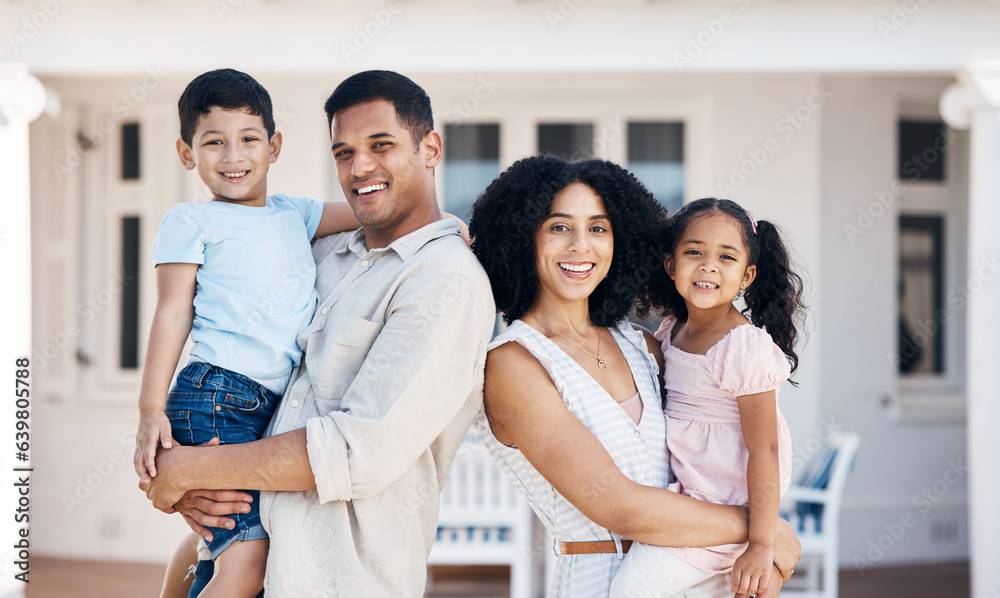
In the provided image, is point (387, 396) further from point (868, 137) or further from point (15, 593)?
point (868, 137)

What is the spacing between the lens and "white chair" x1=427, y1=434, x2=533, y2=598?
14.3ft

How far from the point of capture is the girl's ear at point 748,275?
1958 millimetres

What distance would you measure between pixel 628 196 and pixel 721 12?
2734 millimetres

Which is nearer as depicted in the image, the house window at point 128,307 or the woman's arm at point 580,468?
the woman's arm at point 580,468

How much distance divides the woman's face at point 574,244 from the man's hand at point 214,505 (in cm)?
75

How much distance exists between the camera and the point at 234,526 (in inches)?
62.2

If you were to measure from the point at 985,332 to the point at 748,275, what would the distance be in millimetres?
2772
